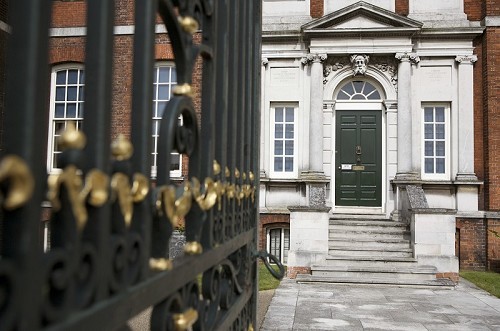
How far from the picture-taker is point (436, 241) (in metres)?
10.1

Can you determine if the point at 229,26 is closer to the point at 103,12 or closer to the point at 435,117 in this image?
the point at 103,12

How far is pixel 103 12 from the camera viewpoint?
747mm

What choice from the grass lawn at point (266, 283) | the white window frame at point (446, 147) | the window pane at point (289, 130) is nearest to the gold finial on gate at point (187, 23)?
A: the grass lawn at point (266, 283)

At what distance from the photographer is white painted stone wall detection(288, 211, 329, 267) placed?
1027cm

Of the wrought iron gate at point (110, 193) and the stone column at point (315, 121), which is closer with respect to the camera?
the wrought iron gate at point (110, 193)

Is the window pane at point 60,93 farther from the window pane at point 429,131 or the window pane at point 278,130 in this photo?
Answer: the window pane at point 429,131

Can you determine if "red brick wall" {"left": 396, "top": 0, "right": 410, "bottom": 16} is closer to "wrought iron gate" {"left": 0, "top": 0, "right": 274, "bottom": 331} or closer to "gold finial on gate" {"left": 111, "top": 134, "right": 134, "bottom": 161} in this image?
"wrought iron gate" {"left": 0, "top": 0, "right": 274, "bottom": 331}

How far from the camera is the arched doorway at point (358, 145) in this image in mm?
12766

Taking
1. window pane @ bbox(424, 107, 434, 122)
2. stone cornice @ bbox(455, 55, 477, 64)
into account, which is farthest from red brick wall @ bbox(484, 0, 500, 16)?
window pane @ bbox(424, 107, 434, 122)

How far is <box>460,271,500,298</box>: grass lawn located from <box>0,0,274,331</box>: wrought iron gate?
911 centimetres

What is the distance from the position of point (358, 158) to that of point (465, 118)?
2.88 m

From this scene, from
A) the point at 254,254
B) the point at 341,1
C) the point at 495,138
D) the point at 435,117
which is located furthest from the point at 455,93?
the point at 254,254

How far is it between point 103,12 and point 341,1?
13147 mm

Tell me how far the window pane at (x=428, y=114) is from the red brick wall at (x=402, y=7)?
8.77 ft
